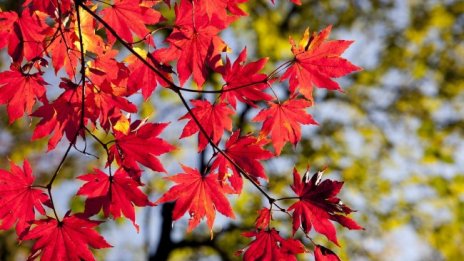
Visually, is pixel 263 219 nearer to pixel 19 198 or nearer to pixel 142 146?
pixel 142 146

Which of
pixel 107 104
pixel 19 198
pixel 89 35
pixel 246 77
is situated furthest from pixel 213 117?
pixel 19 198

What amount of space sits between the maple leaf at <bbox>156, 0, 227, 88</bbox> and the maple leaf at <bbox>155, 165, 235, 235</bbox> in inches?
15.3

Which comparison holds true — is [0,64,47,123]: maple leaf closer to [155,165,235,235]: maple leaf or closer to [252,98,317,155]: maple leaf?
[155,165,235,235]: maple leaf

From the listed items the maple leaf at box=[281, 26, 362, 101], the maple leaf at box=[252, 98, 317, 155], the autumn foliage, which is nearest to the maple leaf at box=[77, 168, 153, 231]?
the autumn foliage

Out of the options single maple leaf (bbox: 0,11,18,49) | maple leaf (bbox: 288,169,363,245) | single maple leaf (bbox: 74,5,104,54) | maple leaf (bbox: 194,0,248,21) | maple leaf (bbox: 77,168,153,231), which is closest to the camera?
maple leaf (bbox: 288,169,363,245)

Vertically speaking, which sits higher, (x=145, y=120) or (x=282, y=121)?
(x=282, y=121)

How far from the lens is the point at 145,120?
1.61 metres

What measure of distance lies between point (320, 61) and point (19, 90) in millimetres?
1215

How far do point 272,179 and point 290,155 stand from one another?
62cm

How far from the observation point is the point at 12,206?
158 cm

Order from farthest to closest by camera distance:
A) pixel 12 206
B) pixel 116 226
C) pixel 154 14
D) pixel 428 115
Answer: pixel 116 226, pixel 428 115, pixel 154 14, pixel 12 206

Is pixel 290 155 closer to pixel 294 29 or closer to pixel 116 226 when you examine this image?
pixel 294 29

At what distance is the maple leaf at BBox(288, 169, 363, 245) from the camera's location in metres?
1.36

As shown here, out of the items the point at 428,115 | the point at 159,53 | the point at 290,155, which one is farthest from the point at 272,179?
the point at 159,53
